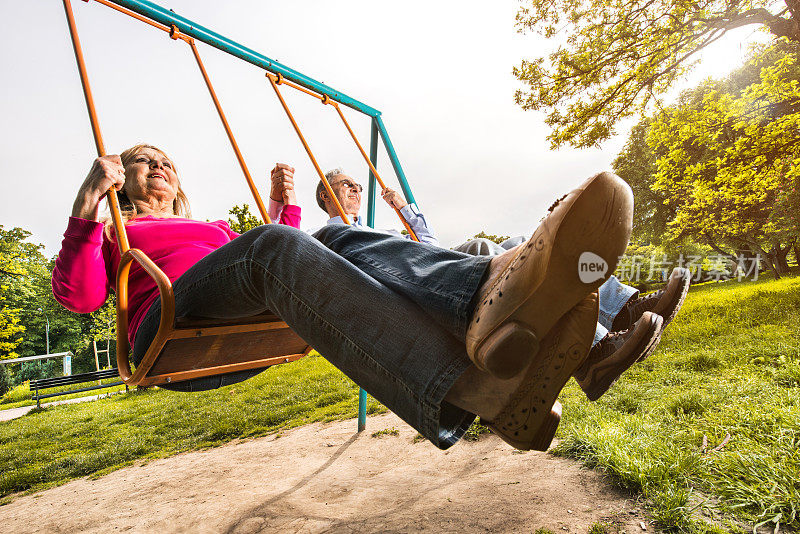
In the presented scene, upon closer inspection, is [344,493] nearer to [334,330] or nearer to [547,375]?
[334,330]

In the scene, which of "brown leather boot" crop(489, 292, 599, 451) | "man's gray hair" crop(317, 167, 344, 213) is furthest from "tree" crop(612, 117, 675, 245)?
"brown leather boot" crop(489, 292, 599, 451)

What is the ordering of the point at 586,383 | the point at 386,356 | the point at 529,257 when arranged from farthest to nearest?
the point at 586,383 → the point at 386,356 → the point at 529,257

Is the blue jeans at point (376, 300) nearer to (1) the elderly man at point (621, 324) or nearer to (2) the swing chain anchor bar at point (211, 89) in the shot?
(1) the elderly man at point (621, 324)

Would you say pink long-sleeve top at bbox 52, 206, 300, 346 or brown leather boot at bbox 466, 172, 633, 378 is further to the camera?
pink long-sleeve top at bbox 52, 206, 300, 346

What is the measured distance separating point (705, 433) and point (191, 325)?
261cm

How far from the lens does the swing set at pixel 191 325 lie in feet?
4.48

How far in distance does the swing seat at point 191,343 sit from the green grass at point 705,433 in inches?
66.5

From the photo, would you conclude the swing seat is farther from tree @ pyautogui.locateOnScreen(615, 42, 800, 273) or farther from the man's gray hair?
tree @ pyautogui.locateOnScreen(615, 42, 800, 273)

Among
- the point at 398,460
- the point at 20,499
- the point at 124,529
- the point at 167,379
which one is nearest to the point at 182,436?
the point at 20,499

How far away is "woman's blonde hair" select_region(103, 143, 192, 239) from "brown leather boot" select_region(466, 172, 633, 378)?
183 centimetres

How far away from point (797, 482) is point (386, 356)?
1.80 meters

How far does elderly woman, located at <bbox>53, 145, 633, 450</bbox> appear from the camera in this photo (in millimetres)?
823

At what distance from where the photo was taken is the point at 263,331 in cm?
165

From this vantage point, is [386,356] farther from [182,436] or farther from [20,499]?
[182,436]
